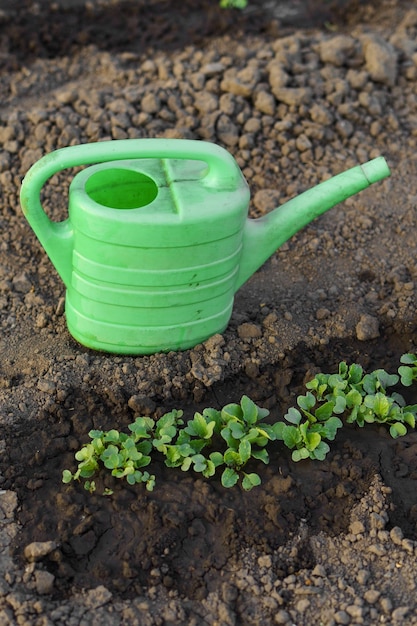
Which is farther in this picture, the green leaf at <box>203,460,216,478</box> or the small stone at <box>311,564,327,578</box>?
the green leaf at <box>203,460,216,478</box>

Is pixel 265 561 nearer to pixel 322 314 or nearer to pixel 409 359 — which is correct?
pixel 409 359

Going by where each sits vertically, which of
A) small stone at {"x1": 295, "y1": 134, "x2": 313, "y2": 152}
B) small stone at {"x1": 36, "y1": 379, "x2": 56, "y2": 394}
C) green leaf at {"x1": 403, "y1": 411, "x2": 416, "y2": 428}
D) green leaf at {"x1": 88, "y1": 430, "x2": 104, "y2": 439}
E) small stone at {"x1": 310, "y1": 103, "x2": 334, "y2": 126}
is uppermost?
small stone at {"x1": 310, "y1": 103, "x2": 334, "y2": 126}

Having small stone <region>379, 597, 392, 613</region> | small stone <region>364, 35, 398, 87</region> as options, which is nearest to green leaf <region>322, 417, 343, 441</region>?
small stone <region>379, 597, 392, 613</region>

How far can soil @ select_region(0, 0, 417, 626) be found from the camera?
92.7 inches

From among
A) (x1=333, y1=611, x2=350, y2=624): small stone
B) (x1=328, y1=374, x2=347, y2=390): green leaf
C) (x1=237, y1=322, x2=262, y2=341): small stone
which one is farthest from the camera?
(x1=237, y1=322, x2=262, y2=341): small stone

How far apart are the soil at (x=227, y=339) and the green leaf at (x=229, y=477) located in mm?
44

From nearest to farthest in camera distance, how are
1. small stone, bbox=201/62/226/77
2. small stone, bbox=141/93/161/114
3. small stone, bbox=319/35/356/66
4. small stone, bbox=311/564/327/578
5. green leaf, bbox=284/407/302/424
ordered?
small stone, bbox=311/564/327/578
green leaf, bbox=284/407/302/424
small stone, bbox=141/93/161/114
small stone, bbox=201/62/226/77
small stone, bbox=319/35/356/66

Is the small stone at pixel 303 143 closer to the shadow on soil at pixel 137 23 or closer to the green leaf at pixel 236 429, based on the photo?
the shadow on soil at pixel 137 23

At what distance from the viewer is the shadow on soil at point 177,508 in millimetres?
2383

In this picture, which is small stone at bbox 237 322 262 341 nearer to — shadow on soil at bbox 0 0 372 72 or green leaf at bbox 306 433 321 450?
green leaf at bbox 306 433 321 450

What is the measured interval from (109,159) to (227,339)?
2.75 ft

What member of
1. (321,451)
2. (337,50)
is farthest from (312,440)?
(337,50)

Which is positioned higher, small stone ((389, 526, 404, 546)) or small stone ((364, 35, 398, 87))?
small stone ((364, 35, 398, 87))

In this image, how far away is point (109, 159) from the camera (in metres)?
2.54
